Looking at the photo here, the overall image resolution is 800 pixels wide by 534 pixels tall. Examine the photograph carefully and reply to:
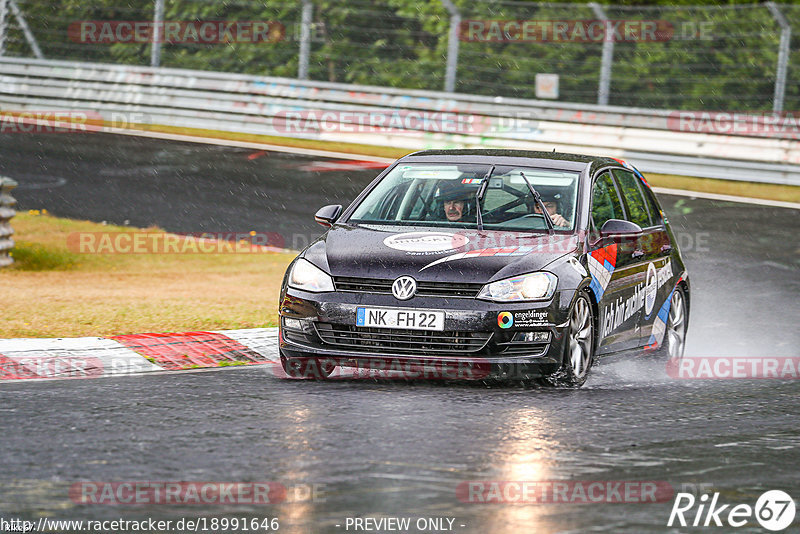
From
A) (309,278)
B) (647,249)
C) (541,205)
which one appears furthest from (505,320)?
(647,249)

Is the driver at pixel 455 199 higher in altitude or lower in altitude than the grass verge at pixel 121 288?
higher

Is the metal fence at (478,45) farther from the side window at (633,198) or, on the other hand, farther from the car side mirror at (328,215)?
the car side mirror at (328,215)

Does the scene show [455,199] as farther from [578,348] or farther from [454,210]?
[578,348]

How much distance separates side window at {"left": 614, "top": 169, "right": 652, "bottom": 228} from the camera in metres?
9.85

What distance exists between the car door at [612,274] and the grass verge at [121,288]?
304 centimetres

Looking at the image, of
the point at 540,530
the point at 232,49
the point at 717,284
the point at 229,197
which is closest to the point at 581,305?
the point at 540,530

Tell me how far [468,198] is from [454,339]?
1.51 m

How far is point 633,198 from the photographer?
1004cm

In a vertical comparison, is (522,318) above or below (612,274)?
below

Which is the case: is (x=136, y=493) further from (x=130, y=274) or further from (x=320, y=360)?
(x=130, y=274)

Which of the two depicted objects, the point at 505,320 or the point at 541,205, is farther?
the point at 541,205

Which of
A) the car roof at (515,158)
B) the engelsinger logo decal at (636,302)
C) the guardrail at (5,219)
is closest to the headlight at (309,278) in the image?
the car roof at (515,158)

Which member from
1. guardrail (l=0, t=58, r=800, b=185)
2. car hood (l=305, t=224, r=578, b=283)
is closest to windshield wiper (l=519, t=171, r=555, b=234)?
car hood (l=305, t=224, r=578, b=283)

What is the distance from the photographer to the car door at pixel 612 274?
8703 mm
